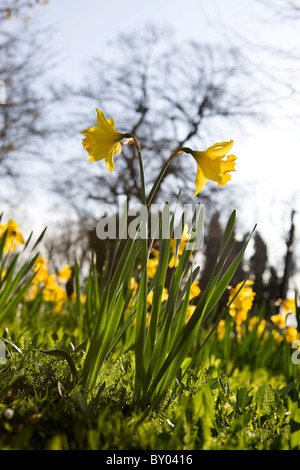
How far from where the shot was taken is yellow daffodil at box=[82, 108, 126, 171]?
4.68 feet

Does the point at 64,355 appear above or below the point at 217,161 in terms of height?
below

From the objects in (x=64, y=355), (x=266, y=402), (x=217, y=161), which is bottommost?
(x=266, y=402)

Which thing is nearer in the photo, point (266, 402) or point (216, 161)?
point (216, 161)

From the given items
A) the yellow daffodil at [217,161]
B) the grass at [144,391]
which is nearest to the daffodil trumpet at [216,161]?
the yellow daffodil at [217,161]

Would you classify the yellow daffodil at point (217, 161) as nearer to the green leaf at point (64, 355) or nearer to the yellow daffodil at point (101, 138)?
Answer: the yellow daffodil at point (101, 138)

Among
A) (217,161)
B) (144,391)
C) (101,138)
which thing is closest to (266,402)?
(144,391)

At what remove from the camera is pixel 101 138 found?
1444mm

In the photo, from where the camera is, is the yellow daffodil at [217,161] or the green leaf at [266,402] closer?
the yellow daffodil at [217,161]

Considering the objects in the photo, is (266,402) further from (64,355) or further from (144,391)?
(64,355)

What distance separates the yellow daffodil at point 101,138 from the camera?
1427mm
